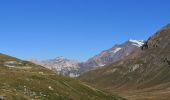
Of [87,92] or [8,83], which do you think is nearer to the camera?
[8,83]

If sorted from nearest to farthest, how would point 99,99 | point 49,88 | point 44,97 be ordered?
point 44,97 < point 49,88 < point 99,99

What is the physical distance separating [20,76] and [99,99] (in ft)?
68.2

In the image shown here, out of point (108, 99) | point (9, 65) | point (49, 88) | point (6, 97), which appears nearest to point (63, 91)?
point (49, 88)

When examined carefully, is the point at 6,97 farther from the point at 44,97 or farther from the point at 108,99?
the point at 108,99

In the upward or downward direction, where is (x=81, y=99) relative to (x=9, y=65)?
downward

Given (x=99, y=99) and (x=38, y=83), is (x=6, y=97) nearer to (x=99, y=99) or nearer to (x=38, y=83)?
(x=38, y=83)

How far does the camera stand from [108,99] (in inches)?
4225

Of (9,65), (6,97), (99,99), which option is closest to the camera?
(6,97)

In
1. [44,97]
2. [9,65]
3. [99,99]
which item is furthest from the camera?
[9,65]

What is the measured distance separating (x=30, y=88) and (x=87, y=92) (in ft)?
75.6

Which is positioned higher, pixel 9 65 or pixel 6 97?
pixel 9 65

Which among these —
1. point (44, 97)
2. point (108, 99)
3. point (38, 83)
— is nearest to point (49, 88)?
point (38, 83)

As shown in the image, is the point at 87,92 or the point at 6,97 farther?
the point at 87,92

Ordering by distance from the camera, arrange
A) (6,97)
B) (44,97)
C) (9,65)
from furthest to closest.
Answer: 1. (9,65)
2. (44,97)
3. (6,97)
